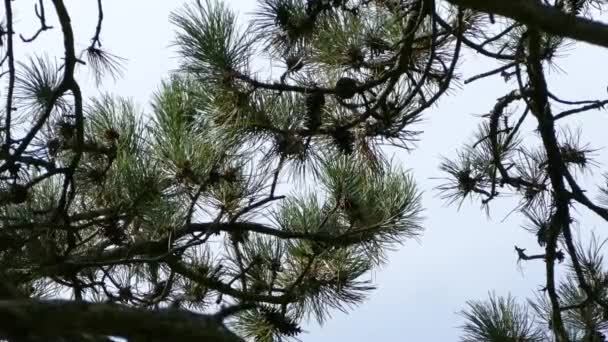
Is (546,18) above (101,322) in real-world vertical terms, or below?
above

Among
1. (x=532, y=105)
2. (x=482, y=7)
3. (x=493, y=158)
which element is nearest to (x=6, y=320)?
(x=482, y=7)

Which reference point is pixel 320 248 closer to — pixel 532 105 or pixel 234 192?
pixel 234 192

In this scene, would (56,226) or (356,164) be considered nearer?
(56,226)

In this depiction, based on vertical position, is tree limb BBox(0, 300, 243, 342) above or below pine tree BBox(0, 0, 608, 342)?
below

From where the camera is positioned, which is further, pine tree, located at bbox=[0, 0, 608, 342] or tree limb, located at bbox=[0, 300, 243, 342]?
pine tree, located at bbox=[0, 0, 608, 342]

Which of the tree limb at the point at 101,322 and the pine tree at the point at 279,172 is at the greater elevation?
the pine tree at the point at 279,172

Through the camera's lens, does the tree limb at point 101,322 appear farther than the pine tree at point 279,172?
No

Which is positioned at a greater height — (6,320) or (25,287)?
(25,287)

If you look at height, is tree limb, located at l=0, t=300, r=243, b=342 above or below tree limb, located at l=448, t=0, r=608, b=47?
below

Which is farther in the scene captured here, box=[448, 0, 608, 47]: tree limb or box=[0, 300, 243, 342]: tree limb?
box=[448, 0, 608, 47]: tree limb

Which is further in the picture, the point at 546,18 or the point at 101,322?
the point at 546,18

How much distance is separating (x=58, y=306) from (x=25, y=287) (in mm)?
1558

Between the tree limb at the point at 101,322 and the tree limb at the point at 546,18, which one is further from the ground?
the tree limb at the point at 546,18

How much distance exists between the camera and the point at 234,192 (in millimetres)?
2201
